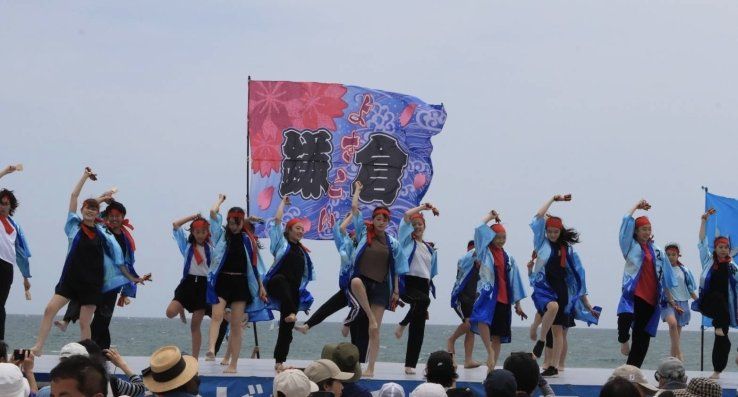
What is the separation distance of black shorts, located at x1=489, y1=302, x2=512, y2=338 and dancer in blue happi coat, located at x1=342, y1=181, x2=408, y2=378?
1.14 meters

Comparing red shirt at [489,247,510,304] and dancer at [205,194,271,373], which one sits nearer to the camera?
dancer at [205,194,271,373]

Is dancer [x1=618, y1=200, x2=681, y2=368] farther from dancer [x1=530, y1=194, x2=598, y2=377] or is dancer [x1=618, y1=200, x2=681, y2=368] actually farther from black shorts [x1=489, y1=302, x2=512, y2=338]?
black shorts [x1=489, y1=302, x2=512, y2=338]

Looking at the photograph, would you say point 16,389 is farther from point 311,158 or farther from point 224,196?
point 311,158

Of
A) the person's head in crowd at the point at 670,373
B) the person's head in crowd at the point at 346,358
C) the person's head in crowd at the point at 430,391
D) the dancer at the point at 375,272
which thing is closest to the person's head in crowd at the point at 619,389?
the person's head in crowd at the point at 430,391

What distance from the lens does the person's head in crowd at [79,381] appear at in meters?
4.69

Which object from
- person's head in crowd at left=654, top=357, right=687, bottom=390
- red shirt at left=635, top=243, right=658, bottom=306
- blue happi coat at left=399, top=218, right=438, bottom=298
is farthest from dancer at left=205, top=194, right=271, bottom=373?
person's head in crowd at left=654, top=357, right=687, bottom=390

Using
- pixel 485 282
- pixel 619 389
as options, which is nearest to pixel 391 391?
pixel 619 389

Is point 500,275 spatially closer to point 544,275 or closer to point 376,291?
point 544,275

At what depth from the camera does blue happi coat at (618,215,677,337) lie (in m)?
12.5

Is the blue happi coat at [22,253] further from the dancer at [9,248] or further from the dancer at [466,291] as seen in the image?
the dancer at [466,291]

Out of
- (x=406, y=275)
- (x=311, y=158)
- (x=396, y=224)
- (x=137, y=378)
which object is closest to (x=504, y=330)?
(x=406, y=275)

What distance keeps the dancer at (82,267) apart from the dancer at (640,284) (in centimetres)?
533

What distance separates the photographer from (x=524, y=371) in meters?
6.70

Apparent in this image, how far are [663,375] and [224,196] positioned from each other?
5187mm
